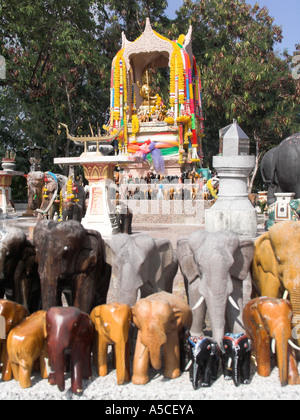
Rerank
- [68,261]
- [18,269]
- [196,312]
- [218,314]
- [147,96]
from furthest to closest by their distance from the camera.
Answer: [147,96] → [18,269] → [196,312] → [68,261] → [218,314]

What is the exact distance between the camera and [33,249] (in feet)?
13.1

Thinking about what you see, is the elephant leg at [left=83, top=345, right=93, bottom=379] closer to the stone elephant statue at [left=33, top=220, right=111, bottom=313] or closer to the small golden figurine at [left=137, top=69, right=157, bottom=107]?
the stone elephant statue at [left=33, top=220, right=111, bottom=313]

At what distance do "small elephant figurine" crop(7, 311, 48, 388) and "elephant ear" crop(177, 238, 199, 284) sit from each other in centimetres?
131

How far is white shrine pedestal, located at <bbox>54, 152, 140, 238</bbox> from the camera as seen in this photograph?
33.6ft

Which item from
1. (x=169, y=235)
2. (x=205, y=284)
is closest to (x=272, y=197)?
(x=169, y=235)

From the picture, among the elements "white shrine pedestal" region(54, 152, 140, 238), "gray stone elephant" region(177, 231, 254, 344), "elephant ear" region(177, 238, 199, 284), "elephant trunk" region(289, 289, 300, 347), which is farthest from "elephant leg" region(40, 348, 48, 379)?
"white shrine pedestal" region(54, 152, 140, 238)

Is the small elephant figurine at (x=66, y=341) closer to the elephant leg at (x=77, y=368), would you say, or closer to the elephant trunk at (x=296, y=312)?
the elephant leg at (x=77, y=368)

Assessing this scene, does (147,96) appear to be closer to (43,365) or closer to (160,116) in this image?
(160,116)

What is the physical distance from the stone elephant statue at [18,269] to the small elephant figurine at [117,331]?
970 millimetres

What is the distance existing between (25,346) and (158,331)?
0.96 m

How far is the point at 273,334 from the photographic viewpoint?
10.5 ft

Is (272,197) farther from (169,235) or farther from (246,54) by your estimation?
(246,54)

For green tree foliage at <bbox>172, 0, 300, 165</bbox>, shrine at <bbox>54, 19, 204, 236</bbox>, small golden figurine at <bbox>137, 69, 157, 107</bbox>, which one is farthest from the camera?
green tree foliage at <bbox>172, 0, 300, 165</bbox>

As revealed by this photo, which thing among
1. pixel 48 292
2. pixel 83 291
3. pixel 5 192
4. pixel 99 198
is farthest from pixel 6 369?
pixel 5 192
